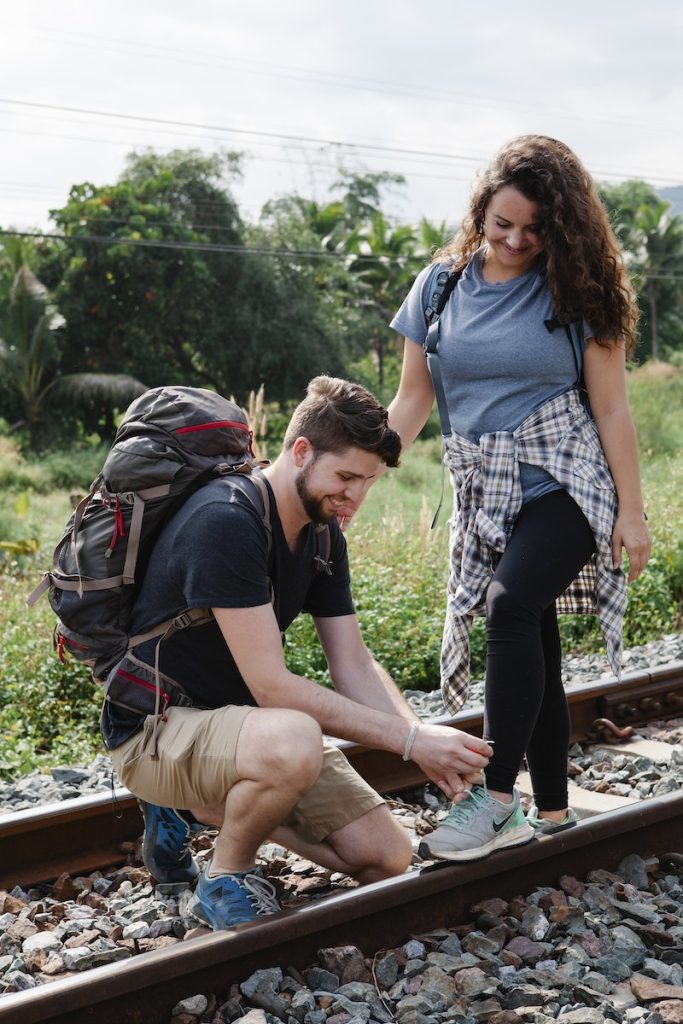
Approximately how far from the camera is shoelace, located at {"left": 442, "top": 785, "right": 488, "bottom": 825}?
3393mm

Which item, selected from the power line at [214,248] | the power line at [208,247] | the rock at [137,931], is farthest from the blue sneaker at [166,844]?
the power line at [208,247]

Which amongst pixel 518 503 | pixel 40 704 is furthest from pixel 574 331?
pixel 40 704

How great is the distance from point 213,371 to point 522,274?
98.5ft

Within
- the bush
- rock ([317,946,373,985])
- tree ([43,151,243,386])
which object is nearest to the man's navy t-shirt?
rock ([317,946,373,985])

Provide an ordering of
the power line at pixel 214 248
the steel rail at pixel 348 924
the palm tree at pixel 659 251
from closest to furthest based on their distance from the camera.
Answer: the steel rail at pixel 348 924, the power line at pixel 214 248, the palm tree at pixel 659 251

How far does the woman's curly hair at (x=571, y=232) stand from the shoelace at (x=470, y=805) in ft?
4.65

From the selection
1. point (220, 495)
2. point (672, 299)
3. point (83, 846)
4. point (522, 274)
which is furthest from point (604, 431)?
point (672, 299)

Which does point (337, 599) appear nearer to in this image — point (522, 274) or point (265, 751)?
point (265, 751)

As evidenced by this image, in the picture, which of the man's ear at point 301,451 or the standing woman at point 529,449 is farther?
the standing woman at point 529,449

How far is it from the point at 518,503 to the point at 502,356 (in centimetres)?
47

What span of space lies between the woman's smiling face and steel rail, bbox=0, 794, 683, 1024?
1807mm

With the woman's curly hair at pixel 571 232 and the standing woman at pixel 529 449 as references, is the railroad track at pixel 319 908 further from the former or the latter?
the woman's curly hair at pixel 571 232

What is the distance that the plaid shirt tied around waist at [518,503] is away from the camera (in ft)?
11.7

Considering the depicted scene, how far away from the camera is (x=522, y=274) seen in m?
3.68
